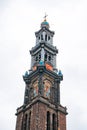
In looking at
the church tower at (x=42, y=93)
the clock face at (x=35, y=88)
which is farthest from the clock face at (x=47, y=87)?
the clock face at (x=35, y=88)

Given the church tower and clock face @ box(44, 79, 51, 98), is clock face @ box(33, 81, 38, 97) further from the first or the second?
clock face @ box(44, 79, 51, 98)

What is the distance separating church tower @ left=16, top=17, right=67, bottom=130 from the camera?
217ft

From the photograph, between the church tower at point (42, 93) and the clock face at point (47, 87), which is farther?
the clock face at point (47, 87)

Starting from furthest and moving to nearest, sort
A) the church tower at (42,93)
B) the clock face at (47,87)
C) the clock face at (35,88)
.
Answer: the clock face at (35,88)
the clock face at (47,87)
the church tower at (42,93)

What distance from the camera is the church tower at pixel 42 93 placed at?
66.2 meters

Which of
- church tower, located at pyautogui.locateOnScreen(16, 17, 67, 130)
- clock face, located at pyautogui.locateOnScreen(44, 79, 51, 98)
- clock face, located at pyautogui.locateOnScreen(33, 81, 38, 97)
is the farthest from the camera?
clock face, located at pyautogui.locateOnScreen(33, 81, 38, 97)

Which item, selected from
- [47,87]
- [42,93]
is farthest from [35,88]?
[42,93]

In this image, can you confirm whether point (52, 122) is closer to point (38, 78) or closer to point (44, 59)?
point (38, 78)

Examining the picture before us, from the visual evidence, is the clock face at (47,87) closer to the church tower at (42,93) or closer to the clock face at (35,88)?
the church tower at (42,93)

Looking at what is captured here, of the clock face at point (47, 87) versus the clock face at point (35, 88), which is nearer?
the clock face at point (47, 87)

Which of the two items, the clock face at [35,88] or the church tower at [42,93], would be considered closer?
the church tower at [42,93]

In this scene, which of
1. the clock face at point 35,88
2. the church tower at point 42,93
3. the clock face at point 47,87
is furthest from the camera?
the clock face at point 35,88

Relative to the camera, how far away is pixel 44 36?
85250 millimetres

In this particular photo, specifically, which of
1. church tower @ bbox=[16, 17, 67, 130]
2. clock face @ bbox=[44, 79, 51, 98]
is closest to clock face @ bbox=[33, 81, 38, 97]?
church tower @ bbox=[16, 17, 67, 130]
